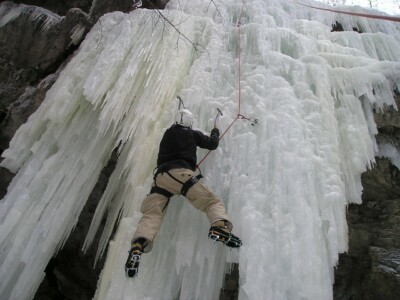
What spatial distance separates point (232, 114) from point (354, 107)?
1.55 meters

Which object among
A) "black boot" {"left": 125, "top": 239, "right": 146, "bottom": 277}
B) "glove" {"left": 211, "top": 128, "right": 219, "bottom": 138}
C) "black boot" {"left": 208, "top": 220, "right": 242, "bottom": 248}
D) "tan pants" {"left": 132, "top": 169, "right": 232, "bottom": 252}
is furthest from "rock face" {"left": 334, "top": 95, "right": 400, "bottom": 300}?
"black boot" {"left": 125, "top": 239, "right": 146, "bottom": 277}

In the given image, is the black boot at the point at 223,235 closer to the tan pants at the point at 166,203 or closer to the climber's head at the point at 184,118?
the tan pants at the point at 166,203

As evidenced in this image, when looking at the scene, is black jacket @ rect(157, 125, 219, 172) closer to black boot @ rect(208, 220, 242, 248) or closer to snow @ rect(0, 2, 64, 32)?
black boot @ rect(208, 220, 242, 248)

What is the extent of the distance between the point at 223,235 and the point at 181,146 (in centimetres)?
94

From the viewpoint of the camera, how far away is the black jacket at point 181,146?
339 centimetres

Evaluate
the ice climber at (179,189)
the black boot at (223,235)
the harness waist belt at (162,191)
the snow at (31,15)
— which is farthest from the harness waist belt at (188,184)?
the snow at (31,15)

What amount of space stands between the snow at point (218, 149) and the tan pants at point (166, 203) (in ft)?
0.72

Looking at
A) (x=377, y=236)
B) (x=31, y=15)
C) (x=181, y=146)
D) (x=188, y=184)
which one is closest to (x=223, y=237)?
(x=188, y=184)

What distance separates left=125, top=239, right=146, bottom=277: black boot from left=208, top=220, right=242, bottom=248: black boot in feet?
1.75

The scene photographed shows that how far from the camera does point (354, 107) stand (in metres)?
4.46

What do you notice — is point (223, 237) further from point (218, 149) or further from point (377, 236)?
point (377, 236)

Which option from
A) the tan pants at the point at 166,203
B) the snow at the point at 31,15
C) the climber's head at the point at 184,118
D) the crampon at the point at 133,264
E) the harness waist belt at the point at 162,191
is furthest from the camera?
the snow at the point at 31,15

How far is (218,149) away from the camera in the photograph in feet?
12.1

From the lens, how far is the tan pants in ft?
9.86
